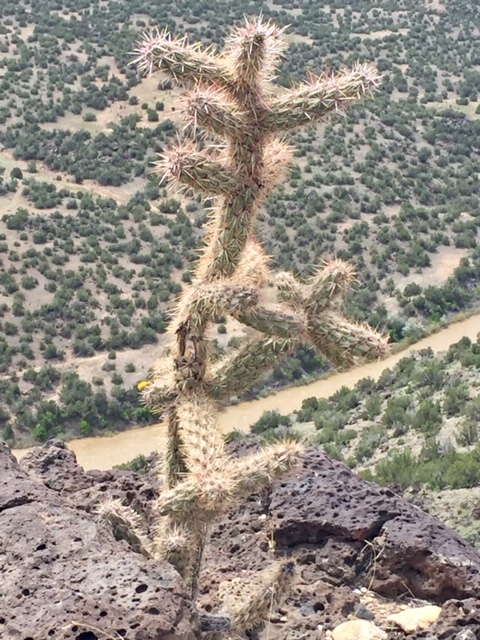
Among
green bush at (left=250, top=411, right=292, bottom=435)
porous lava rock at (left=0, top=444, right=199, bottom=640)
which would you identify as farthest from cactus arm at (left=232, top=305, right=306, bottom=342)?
green bush at (left=250, top=411, right=292, bottom=435)

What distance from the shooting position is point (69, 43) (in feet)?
149

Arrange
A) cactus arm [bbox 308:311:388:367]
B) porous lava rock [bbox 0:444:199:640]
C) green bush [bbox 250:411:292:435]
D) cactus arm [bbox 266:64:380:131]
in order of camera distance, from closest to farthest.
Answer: porous lava rock [bbox 0:444:199:640]
cactus arm [bbox 266:64:380:131]
cactus arm [bbox 308:311:388:367]
green bush [bbox 250:411:292:435]

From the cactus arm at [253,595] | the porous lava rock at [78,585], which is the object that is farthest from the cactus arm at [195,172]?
the cactus arm at [253,595]

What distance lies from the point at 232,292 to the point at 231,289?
27 mm

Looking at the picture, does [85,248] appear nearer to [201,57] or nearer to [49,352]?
[49,352]

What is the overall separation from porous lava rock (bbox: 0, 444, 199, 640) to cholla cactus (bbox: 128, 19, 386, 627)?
0.45 m

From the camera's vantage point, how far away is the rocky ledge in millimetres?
5078

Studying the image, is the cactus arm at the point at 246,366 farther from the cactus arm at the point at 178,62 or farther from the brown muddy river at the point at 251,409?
the brown muddy river at the point at 251,409

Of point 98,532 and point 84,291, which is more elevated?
point 98,532

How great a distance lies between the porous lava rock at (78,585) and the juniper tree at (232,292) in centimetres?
44

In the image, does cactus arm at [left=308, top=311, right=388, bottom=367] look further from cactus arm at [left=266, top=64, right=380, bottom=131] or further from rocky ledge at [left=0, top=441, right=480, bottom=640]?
rocky ledge at [left=0, top=441, right=480, bottom=640]

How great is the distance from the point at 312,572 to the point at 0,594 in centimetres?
235

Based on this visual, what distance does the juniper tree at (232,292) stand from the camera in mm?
5727

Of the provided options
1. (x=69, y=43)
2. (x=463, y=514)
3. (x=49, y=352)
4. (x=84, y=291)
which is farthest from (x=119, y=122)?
(x=463, y=514)
